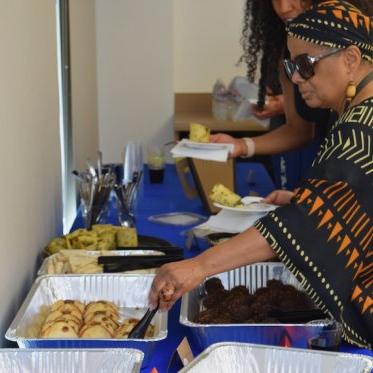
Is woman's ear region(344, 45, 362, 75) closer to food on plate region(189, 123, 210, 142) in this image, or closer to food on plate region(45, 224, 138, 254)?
food on plate region(45, 224, 138, 254)

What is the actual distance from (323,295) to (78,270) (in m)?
0.59

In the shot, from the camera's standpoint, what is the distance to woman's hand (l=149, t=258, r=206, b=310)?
3.93ft

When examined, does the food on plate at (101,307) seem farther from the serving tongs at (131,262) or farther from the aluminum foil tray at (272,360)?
the aluminum foil tray at (272,360)

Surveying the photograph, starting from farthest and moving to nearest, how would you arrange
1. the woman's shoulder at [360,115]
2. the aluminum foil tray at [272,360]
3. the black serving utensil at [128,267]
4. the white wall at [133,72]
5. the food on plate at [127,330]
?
the white wall at [133,72] → the black serving utensil at [128,267] → the food on plate at [127,330] → the woman's shoulder at [360,115] → the aluminum foil tray at [272,360]

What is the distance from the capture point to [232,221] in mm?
1899

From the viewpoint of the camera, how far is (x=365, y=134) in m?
1.14

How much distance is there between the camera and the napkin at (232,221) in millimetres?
1868

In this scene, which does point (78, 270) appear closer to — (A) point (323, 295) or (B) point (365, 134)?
(A) point (323, 295)

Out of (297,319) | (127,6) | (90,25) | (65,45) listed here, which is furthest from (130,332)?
(127,6)

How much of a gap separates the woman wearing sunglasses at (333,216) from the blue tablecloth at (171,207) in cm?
12

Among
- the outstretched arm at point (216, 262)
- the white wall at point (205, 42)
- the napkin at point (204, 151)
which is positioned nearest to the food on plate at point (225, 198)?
the napkin at point (204, 151)

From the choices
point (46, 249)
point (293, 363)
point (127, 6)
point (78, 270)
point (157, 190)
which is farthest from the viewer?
point (127, 6)

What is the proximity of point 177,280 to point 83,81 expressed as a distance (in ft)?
6.07

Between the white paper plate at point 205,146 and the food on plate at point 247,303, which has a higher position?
the white paper plate at point 205,146
